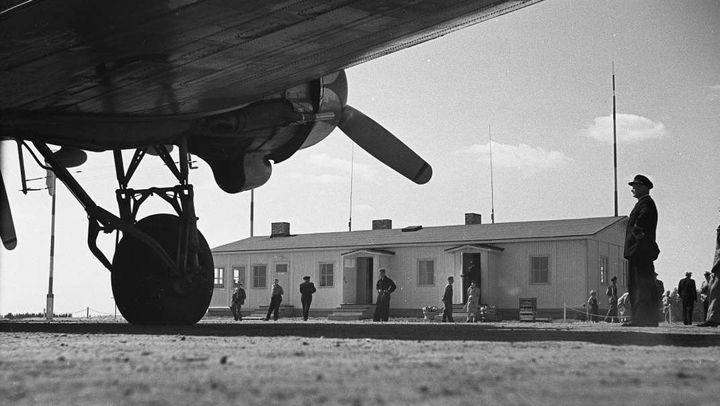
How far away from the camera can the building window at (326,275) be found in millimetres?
44812

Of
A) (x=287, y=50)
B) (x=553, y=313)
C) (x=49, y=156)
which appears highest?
(x=287, y=50)

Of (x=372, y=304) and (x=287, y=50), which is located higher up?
(x=287, y=50)

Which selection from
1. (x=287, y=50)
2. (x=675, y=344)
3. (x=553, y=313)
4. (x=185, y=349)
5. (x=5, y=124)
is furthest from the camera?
(x=553, y=313)

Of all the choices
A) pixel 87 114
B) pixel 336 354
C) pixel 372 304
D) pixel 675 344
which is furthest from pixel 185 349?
pixel 372 304

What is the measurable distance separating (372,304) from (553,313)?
878 cm

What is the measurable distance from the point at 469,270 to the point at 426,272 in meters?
2.69

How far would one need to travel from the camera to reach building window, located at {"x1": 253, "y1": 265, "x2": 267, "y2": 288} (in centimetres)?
4716

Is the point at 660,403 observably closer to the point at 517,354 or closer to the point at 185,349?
the point at 517,354

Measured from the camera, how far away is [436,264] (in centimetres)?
4216

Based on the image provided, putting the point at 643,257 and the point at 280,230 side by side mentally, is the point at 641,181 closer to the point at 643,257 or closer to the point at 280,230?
the point at 643,257

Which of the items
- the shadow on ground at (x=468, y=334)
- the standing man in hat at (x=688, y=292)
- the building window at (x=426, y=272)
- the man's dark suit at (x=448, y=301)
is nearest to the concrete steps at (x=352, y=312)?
the building window at (x=426, y=272)

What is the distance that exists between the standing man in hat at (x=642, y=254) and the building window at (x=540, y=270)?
24319 mm

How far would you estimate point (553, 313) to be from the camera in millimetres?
38125

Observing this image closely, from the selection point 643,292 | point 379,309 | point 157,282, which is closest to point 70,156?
point 157,282
